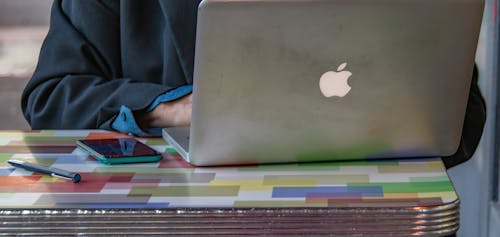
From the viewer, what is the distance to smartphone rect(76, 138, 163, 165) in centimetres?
146

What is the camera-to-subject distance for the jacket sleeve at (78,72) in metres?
1.90

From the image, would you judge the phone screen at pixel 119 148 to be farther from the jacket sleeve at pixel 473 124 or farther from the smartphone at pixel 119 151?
the jacket sleeve at pixel 473 124

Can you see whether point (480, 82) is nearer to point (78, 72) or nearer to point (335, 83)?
point (78, 72)

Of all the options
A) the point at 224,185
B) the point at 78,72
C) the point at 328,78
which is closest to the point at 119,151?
the point at 224,185

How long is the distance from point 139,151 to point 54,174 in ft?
0.53

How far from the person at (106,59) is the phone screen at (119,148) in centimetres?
23

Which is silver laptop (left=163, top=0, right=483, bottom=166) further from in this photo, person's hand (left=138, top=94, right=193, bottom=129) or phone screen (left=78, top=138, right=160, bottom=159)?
person's hand (left=138, top=94, right=193, bottom=129)

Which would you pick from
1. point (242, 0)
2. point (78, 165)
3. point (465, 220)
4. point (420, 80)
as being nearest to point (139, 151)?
point (78, 165)

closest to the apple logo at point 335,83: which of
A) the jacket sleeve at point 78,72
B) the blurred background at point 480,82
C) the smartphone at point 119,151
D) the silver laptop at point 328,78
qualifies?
the silver laptop at point 328,78

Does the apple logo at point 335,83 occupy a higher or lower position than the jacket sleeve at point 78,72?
higher

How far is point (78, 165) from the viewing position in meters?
1.45

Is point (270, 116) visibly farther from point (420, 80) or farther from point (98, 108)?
point (98, 108)

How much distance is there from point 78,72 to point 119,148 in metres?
0.52

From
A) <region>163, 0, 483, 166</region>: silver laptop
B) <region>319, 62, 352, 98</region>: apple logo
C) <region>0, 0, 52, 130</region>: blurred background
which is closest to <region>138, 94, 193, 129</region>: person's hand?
<region>163, 0, 483, 166</region>: silver laptop
